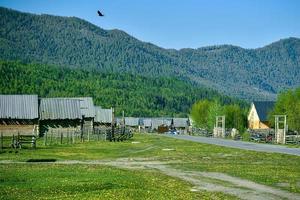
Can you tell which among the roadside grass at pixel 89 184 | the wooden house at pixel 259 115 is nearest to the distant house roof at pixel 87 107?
the wooden house at pixel 259 115

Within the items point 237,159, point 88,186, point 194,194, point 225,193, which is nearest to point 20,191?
point 88,186

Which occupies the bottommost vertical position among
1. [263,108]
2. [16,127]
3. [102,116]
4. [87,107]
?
[16,127]

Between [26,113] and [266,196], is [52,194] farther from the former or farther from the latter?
[26,113]

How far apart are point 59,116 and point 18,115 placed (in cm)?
744

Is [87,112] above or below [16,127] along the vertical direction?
above

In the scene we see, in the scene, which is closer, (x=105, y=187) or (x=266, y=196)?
(x=266, y=196)

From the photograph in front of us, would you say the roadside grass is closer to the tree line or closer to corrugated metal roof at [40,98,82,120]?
corrugated metal roof at [40,98,82,120]

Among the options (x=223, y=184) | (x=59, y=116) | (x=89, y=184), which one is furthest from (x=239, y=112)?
(x=89, y=184)

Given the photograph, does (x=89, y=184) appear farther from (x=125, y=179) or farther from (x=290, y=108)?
(x=290, y=108)

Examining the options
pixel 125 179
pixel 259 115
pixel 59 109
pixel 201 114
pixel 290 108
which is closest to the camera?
pixel 125 179

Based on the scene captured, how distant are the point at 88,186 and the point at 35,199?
161 inches

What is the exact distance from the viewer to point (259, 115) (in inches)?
4786

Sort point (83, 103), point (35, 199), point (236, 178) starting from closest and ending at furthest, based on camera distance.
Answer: point (35, 199) < point (236, 178) < point (83, 103)

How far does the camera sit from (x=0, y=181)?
82.4ft
